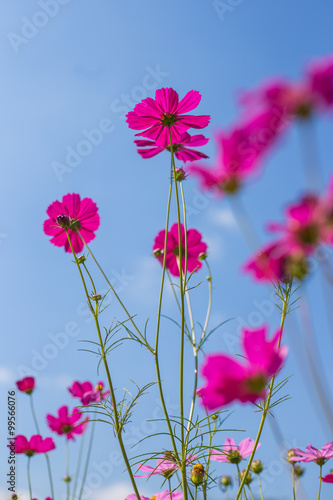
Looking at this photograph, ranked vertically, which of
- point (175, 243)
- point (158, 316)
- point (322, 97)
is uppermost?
point (175, 243)

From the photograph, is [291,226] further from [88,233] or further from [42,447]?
[42,447]

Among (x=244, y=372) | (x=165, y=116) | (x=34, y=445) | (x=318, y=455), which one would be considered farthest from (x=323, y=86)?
(x=34, y=445)

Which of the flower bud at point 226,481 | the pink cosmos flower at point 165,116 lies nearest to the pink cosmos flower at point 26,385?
the flower bud at point 226,481

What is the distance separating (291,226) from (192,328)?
2.80 feet

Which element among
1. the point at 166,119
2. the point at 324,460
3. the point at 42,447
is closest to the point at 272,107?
the point at 166,119

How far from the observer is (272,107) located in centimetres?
36

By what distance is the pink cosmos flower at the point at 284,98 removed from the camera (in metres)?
0.34

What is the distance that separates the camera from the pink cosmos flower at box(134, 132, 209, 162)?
3.89 ft

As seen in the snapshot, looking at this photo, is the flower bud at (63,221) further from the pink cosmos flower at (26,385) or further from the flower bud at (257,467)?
the pink cosmos flower at (26,385)

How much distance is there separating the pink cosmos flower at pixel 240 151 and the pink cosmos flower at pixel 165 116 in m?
0.77

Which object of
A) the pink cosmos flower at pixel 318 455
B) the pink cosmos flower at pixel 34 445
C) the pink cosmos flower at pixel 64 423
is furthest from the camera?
the pink cosmos flower at pixel 64 423

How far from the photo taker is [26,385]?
211 centimetres

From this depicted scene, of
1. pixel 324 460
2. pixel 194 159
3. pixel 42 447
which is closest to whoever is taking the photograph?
pixel 324 460

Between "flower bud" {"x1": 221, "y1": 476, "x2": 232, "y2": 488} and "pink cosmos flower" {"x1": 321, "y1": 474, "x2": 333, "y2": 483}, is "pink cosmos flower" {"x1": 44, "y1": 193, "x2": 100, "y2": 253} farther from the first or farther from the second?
"flower bud" {"x1": 221, "y1": 476, "x2": 232, "y2": 488}
